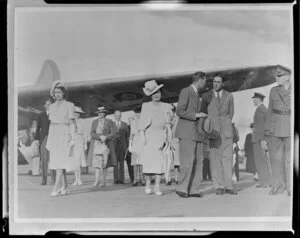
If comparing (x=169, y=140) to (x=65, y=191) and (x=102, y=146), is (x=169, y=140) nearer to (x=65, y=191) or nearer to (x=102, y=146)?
(x=102, y=146)

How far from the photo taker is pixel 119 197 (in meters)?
1.92

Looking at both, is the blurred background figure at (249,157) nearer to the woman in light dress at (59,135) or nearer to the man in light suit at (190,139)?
the man in light suit at (190,139)

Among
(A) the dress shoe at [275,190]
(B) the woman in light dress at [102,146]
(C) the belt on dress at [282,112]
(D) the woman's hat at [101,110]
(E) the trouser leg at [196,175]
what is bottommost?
(A) the dress shoe at [275,190]

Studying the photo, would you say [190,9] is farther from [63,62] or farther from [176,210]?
[176,210]

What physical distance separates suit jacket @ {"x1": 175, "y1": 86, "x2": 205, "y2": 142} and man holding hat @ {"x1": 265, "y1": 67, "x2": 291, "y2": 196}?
1.39 ft

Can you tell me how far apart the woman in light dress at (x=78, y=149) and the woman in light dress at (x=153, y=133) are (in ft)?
1.12

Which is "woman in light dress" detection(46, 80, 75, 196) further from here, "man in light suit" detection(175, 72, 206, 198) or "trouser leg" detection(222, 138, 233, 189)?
"trouser leg" detection(222, 138, 233, 189)

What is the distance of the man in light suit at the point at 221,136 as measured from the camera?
6.33 feet

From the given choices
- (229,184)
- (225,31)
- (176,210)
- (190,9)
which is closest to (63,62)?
(190,9)

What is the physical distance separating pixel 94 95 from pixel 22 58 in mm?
474

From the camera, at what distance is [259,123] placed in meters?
1.94

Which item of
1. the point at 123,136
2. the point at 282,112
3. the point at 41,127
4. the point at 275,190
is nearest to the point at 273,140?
the point at 282,112

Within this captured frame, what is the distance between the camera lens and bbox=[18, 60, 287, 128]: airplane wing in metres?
1.93

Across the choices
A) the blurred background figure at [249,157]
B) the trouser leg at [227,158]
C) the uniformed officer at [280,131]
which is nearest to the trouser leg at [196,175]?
the trouser leg at [227,158]
